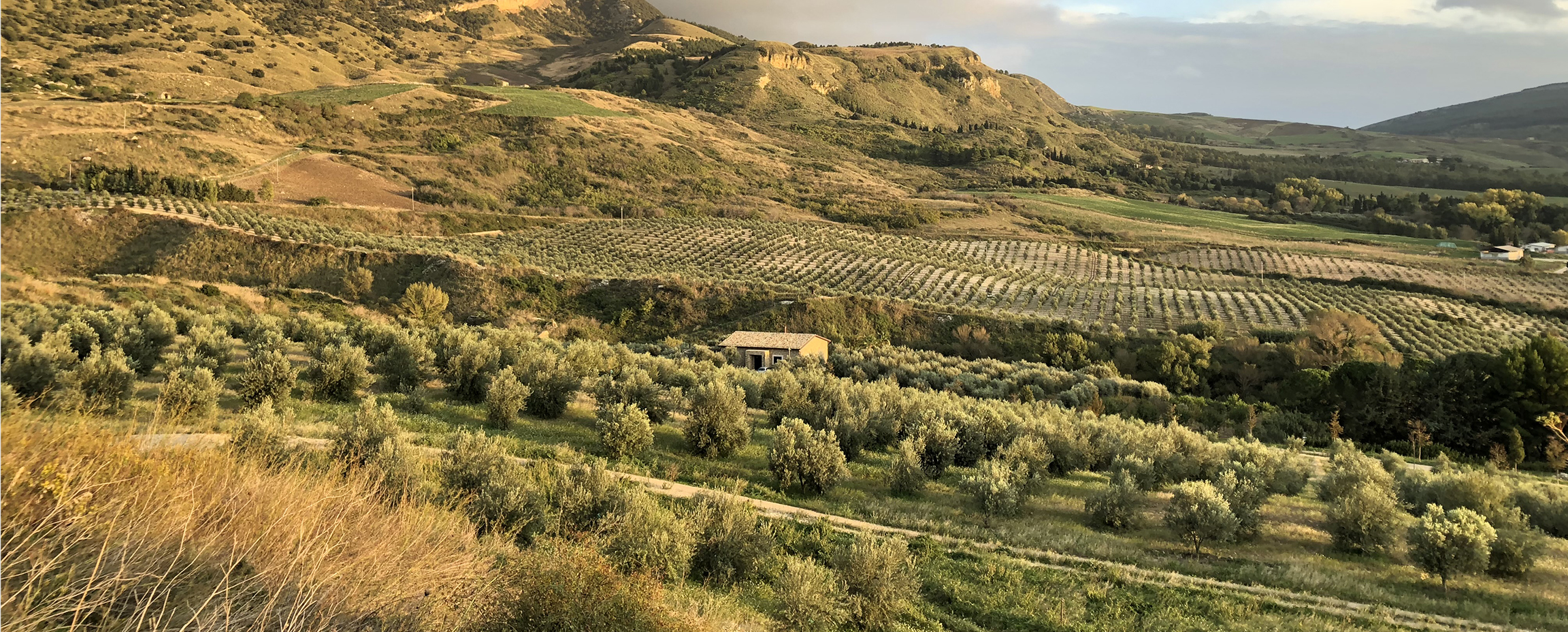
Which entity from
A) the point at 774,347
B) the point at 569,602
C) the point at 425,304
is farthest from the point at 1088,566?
the point at 425,304

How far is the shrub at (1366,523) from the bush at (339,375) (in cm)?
1810

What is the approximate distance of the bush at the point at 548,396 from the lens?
51.6 ft

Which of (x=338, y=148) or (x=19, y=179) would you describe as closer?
(x=19, y=179)

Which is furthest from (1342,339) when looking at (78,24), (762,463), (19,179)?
(78,24)

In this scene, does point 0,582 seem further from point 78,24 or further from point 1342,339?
point 78,24

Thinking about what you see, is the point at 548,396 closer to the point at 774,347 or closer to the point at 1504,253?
the point at 774,347

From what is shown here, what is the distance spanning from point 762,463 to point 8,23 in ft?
348

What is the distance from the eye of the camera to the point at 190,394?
1114cm

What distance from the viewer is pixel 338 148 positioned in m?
70.1

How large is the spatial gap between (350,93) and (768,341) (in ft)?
275

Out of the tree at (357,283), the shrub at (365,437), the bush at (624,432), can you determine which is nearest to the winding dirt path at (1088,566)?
the shrub at (365,437)

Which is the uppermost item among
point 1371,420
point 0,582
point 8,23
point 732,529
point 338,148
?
point 8,23

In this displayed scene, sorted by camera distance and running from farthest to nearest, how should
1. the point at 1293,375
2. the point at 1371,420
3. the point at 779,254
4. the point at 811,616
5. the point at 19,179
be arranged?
1. the point at 779,254
2. the point at 19,179
3. the point at 1293,375
4. the point at 1371,420
5. the point at 811,616

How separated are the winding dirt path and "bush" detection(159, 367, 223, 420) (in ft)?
6.17
